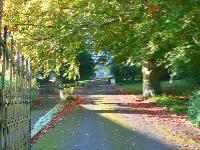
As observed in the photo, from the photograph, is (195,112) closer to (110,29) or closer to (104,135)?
(104,135)

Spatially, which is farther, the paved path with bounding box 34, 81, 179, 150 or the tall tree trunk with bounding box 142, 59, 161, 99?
the tall tree trunk with bounding box 142, 59, 161, 99

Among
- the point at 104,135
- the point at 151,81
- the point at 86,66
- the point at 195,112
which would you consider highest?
the point at 86,66

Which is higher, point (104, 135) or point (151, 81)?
point (151, 81)

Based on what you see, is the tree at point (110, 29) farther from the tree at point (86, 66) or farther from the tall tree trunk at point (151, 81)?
the tree at point (86, 66)

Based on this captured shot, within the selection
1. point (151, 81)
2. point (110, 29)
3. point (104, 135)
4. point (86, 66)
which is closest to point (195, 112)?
point (104, 135)

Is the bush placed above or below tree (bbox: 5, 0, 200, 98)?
below

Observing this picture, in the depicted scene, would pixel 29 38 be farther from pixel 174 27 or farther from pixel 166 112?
pixel 174 27

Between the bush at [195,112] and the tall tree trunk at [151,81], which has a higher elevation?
the tall tree trunk at [151,81]

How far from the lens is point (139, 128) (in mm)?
15766

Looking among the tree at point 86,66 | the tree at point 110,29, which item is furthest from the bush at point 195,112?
the tree at point 86,66

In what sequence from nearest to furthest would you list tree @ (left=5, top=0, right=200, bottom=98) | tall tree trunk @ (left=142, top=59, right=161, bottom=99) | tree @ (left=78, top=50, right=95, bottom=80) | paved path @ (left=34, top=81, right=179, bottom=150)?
paved path @ (left=34, top=81, right=179, bottom=150) → tree @ (left=5, top=0, right=200, bottom=98) → tall tree trunk @ (left=142, top=59, right=161, bottom=99) → tree @ (left=78, top=50, right=95, bottom=80)

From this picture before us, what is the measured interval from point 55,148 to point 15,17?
361 inches

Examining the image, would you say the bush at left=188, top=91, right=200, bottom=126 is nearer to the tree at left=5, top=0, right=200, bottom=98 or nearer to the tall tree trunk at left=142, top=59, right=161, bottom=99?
the tree at left=5, top=0, right=200, bottom=98

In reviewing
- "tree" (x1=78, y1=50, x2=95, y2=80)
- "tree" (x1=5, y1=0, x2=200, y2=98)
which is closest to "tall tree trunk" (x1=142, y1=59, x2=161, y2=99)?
"tree" (x1=5, y1=0, x2=200, y2=98)
